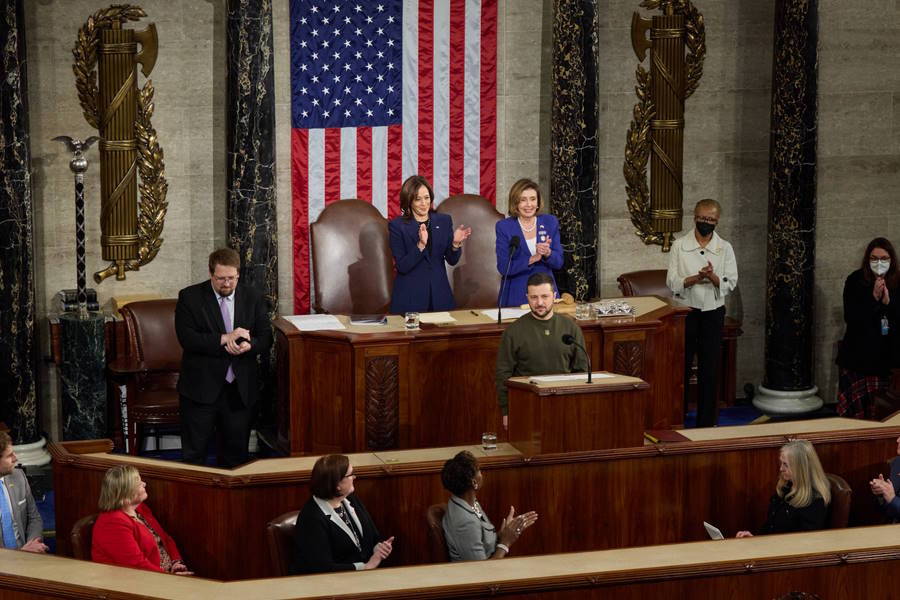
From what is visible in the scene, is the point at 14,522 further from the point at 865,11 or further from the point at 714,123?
the point at 865,11

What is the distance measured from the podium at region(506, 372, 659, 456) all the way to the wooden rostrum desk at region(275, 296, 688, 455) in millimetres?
1610

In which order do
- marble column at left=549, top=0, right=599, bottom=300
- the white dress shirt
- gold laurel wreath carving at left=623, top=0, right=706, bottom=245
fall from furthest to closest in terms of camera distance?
A: 1. gold laurel wreath carving at left=623, top=0, right=706, bottom=245
2. marble column at left=549, top=0, right=599, bottom=300
3. the white dress shirt

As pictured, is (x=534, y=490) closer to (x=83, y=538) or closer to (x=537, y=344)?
(x=537, y=344)

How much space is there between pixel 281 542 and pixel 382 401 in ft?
8.85

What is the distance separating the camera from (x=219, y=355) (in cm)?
870

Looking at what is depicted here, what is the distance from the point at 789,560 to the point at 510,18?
22.2 feet

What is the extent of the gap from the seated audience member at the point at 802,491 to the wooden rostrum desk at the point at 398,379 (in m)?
2.77

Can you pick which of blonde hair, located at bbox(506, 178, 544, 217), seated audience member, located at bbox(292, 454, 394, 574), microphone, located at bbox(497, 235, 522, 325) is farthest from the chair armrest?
seated audience member, located at bbox(292, 454, 394, 574)

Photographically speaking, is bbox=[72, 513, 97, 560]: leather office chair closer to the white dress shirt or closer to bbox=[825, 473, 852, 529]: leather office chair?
bbox=[825, 473, 852, 529]: leather office chair

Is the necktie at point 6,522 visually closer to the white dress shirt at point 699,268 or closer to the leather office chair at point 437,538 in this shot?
the leather office chair at point 437,538

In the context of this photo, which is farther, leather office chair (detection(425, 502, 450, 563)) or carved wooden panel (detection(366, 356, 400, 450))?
carved wooden panel (detection(366, 356, 400, 450))

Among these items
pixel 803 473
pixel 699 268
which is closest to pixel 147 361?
pixel 699 268

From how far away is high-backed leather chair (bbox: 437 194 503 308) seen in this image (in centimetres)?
1131

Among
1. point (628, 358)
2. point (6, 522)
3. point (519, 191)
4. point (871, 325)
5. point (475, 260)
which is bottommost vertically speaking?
point (6, 522)
